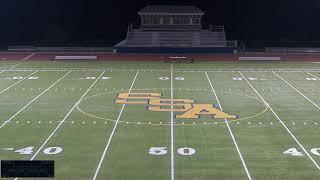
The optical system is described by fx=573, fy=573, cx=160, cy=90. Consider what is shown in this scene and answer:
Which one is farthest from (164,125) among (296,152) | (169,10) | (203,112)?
(169,10)

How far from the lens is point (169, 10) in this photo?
4356 cm

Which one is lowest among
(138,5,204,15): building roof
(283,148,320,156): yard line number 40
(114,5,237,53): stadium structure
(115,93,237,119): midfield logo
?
(115,93,237,119): midfield logo

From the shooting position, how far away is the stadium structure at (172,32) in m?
42.3

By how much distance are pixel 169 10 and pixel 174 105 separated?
22.4m

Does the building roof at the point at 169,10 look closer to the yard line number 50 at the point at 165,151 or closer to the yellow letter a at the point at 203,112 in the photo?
the yellow letter a at the point at 203,112

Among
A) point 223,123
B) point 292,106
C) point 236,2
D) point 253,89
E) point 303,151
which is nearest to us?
point 303,151

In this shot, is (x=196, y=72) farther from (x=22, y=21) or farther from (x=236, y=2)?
(x=22, y=21)

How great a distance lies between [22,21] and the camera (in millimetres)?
47406

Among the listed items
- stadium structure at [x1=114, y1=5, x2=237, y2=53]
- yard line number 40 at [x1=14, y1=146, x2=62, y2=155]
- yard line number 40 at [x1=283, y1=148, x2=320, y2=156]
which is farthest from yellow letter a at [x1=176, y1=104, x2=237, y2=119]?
stadium structure at [x1=114, y1=5, x2=237, y2=53]

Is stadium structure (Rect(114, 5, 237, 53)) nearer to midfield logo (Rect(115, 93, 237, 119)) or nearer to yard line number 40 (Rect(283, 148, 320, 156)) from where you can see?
midfield logo (Rect(115, 93, 237, 119))

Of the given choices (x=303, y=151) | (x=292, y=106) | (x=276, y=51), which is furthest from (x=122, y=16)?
(x=303, y=151)

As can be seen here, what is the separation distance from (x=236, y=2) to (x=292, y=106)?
25985 mm

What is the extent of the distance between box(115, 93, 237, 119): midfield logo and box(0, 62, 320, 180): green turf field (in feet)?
0.38

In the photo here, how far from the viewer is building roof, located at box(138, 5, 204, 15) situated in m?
42.5
